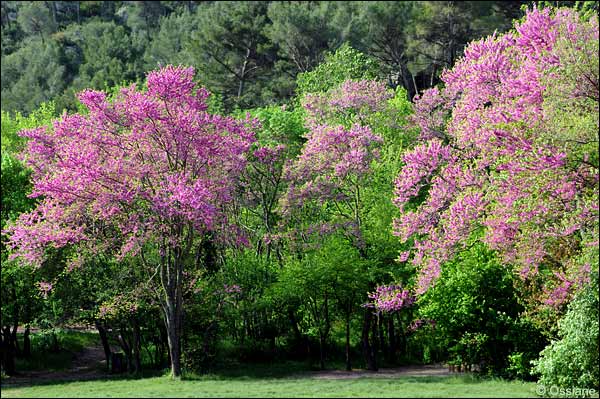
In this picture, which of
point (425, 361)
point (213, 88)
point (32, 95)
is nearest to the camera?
point (425, 361)

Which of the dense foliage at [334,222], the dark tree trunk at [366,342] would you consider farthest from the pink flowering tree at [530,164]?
the dark tree trunk at [366,342]

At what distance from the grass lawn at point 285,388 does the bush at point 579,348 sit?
93 cm

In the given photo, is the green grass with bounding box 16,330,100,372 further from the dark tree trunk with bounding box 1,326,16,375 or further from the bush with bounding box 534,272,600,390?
the bush with bounding box 534,272,600,390

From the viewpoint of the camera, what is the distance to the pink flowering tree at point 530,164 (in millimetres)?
15969

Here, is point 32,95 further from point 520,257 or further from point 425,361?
point 520,257

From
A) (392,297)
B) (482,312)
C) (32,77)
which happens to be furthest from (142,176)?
(32,77)

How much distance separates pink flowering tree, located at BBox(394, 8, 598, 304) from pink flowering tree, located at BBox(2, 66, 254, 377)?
21.9 feet

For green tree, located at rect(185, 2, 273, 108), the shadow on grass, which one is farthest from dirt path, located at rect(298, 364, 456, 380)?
green tree, located at rect(185, 2, 273, 108)

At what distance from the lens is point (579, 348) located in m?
17.2

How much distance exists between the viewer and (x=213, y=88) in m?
56.2

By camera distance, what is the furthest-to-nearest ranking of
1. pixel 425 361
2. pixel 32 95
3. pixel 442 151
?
pixel 32 95
pixel 425 361
pixel 442 151

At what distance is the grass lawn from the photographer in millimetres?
17719

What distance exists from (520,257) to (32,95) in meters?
83.7

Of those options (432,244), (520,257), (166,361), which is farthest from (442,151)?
(166,361)
